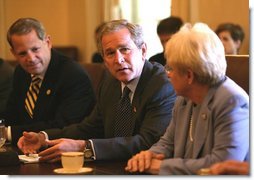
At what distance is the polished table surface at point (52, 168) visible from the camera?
1.70 metres

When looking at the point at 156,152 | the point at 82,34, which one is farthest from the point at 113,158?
the point at 82,34

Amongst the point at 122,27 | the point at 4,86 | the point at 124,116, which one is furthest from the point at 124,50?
the point at 4,86

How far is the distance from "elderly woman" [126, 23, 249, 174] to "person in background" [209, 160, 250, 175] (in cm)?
7

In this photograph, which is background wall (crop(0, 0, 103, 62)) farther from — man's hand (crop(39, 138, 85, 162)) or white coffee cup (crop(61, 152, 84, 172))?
white coffee cup (crop(61, 152, 84, 172))

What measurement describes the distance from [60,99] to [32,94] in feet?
0.50

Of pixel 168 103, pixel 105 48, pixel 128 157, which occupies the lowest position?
pixel 128 157

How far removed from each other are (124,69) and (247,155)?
591mm

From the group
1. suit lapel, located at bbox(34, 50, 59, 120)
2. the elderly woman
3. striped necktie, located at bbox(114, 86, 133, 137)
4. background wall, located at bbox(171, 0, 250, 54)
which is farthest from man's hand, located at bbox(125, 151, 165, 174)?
suit lapel, located at bbox(34, 50, 59, 120)

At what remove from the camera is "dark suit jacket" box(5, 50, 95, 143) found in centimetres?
242

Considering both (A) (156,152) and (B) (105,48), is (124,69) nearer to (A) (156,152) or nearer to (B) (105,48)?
(B) (105,48)

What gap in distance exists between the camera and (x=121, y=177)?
5.39 ft

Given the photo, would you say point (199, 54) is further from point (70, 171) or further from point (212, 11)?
point (212, 11)

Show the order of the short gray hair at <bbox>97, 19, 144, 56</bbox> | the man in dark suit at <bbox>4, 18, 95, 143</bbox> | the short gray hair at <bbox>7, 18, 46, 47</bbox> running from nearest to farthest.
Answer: the short gray hair at <bbox>97, 19, 144, 56</bbox>, the short gray hair at <bbox>7, 18, 46, 47</bbox>, the man in dark suit at <bbox>4, 18, 95, 143</bbox>

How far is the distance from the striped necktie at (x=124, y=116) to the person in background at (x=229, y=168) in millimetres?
589
